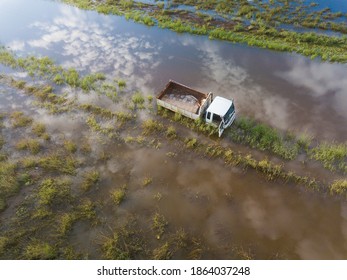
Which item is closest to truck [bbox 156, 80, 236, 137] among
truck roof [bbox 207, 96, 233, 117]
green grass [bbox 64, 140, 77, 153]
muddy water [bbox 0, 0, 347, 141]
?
truck roof [bbox 207, 96, 233, 117]

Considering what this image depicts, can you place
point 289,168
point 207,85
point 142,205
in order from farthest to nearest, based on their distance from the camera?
1. point 207,85
2. point 289,168
3. point 142,205

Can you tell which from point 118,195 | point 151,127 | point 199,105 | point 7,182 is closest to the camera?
point 118,195

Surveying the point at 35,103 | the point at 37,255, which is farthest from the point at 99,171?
the point at 35,103

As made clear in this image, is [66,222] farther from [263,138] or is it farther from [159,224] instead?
[263,138]

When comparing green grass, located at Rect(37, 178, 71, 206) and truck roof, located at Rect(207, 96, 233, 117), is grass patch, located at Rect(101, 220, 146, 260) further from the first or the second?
truck roof, located at Rect(207, 96, 233, 117)

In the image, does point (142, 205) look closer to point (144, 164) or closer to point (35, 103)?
point (144, 164)

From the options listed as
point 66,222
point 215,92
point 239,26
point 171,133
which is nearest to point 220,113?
point 171,133

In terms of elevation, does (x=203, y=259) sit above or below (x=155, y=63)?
below
